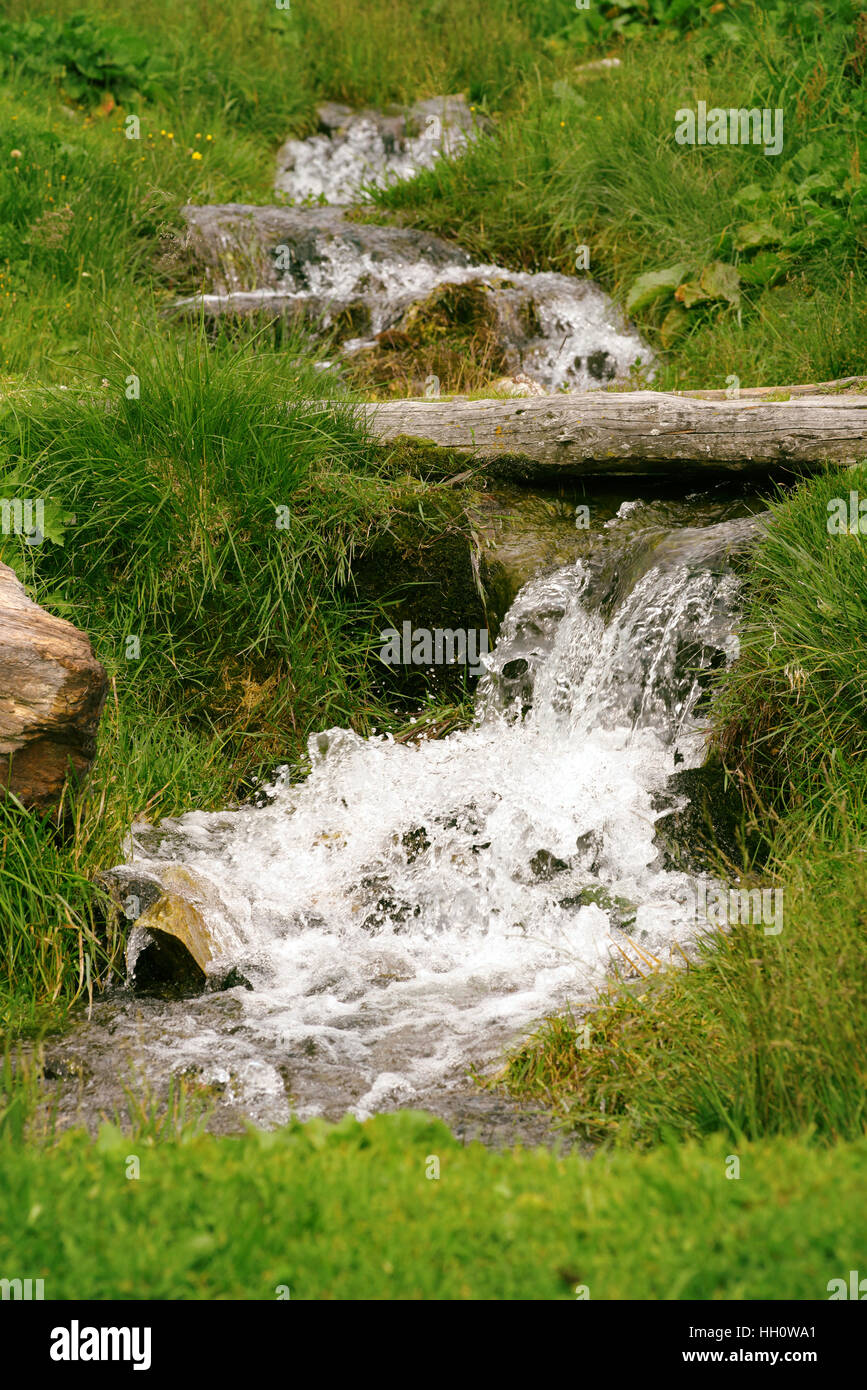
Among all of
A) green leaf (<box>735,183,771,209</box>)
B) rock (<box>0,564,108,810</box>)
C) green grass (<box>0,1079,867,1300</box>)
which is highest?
green leaf (<box>735,183,771,209</box>)

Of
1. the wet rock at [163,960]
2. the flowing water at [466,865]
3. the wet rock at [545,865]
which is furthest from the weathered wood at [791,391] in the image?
the wet rock at [163,960]

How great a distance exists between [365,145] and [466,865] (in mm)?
10541

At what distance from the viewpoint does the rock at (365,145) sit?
41.2 feet

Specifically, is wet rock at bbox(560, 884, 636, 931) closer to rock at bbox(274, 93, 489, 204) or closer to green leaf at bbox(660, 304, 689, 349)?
green leaf at bbox(660, 304, 689, 349)

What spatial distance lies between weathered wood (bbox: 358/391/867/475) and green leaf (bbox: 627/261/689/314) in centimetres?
301

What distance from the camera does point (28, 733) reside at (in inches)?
159

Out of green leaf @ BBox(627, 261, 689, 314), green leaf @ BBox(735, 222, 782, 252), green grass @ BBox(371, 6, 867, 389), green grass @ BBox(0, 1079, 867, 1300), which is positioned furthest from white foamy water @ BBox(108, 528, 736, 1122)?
green leaf @ BBox(735, 222, 782, 252)

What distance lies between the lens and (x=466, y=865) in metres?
4.85

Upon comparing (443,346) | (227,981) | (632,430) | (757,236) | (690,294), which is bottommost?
(227,981)

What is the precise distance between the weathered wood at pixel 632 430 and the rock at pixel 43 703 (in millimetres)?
2498

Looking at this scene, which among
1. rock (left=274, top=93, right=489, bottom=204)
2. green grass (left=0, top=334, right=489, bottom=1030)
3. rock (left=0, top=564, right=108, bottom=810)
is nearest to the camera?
rock (left=0, top=564, right=108, bottom=810)

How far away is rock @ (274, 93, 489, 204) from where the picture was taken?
41.2 ft

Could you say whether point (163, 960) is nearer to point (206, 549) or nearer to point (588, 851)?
point (588, 851)

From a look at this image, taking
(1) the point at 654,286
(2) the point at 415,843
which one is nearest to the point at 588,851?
(2) the point at 415,843
